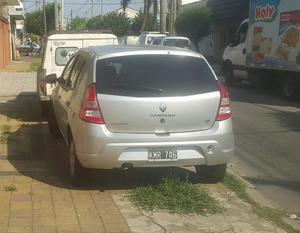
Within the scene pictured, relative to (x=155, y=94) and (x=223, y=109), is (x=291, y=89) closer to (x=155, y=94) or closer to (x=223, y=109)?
(x=223, y=109)

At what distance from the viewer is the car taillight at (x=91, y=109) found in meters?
6.32

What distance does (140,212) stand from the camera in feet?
19.3

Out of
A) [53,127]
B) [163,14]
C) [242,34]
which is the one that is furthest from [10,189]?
[163,14]

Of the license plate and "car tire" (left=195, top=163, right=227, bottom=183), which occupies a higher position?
the license plate

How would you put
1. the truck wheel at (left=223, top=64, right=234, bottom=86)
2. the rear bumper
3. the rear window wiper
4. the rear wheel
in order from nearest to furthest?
the rear bumper < the rear window wiper < the rear wheel < the truck wheel at (left=223, top=64, right=234, bottom=86)

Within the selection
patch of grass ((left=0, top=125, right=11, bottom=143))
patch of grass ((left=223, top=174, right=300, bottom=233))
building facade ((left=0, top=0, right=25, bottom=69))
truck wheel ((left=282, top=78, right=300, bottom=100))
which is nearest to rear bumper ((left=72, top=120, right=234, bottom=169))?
patch of grass ((left=223, top=174, right=300, bottom=233))

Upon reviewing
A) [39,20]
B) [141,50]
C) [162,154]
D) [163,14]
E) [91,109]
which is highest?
[163,14]

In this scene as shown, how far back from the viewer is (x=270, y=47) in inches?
723

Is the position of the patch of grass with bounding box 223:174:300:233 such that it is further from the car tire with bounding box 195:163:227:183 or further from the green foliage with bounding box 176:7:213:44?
the green foliage with bounding box 176:7:213:44

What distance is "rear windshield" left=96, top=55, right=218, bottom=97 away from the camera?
6418 millimetres

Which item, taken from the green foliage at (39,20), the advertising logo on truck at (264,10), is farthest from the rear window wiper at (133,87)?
the green foliage at (39,20)

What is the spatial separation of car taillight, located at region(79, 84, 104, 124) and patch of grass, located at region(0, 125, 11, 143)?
137 inches

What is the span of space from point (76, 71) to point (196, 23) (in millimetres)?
38991

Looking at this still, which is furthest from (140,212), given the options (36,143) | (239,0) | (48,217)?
(239,0)
